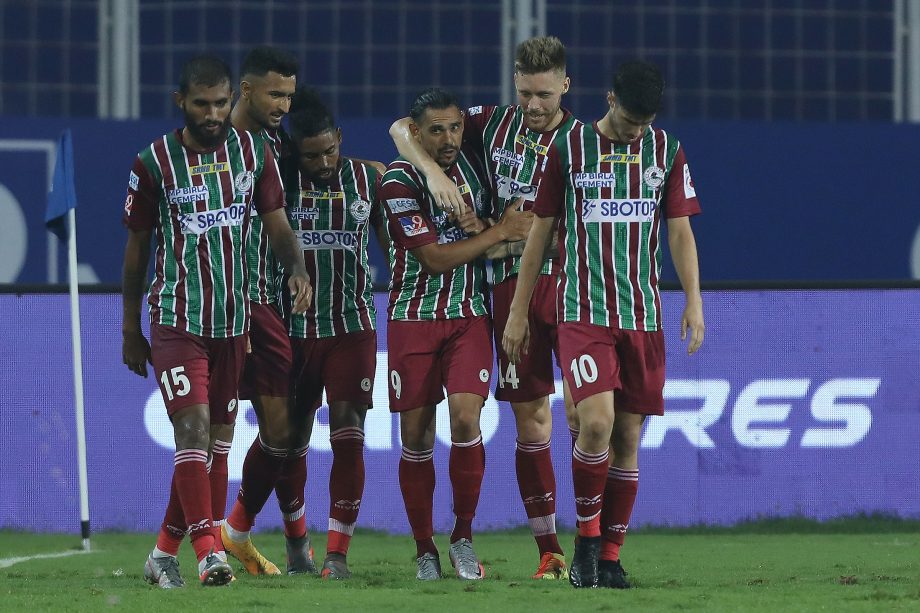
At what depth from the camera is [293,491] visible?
6758 mm

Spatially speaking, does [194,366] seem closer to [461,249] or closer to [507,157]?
[461,249]

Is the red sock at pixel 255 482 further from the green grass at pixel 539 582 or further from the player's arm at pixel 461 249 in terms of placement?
the player's arm at pixel 461 249

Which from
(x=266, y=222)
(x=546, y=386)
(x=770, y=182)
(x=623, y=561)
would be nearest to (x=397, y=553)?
(x=623, y=561)

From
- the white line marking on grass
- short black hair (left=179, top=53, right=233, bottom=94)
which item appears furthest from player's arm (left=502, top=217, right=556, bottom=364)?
the white line marking on grass

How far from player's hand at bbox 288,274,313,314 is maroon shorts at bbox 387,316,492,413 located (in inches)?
16.8

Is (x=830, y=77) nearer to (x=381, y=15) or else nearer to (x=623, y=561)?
(x=381, y=15)

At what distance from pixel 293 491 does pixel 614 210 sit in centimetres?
190

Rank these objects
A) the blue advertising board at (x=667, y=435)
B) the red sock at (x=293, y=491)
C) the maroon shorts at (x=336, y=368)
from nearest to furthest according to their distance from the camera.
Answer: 1. the maroon shorts at (x=336, y=368)
2. the red sock at (x=293, y=491)
3. the blue advertising board at (x=667, y=435)

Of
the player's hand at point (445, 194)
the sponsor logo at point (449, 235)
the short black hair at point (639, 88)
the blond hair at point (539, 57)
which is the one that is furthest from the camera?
the sponsor logo at point (449, 235)

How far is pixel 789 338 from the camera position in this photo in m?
8.66

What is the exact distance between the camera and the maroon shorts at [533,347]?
6309mm

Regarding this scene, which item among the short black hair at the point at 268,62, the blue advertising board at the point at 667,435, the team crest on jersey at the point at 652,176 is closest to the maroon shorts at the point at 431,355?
the team crest on jersey at the point at 652,176

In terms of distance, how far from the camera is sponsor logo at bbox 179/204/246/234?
5883mm

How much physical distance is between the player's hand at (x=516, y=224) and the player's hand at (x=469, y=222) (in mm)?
76
